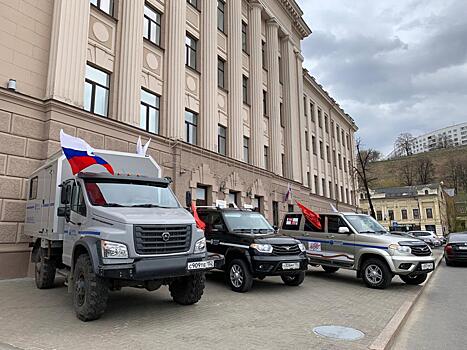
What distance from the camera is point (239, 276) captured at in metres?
9.55

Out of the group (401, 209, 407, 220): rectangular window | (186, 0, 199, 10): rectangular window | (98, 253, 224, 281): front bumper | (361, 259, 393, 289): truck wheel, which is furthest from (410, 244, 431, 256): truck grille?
(401, 209, 407, 220): rectangular window

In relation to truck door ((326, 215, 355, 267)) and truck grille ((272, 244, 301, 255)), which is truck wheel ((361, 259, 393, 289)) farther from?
truck grille ((272, 244, 301, 255))

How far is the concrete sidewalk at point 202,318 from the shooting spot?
17.8 feet

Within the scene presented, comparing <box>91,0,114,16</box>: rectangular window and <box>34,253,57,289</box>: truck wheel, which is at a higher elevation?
<box>91,0,114,16</box>: rectangular window

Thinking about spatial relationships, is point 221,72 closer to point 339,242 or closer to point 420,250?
point 339,242

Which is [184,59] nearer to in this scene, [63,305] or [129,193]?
[129,193]

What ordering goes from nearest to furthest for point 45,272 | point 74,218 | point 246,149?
point 74,218 → point 45,272 → point 246,149

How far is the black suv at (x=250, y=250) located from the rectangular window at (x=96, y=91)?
20.7 feet

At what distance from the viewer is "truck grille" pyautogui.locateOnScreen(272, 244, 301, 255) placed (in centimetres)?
947

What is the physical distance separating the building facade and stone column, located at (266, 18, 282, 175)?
Answer: 52.8m

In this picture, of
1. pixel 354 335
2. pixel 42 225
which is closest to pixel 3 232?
pixel 42 225

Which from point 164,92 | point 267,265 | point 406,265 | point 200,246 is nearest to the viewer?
point 200,246

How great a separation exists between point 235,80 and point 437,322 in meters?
17.4

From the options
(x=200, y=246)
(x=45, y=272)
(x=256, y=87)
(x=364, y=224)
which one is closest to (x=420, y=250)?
(x=364, y=224)
